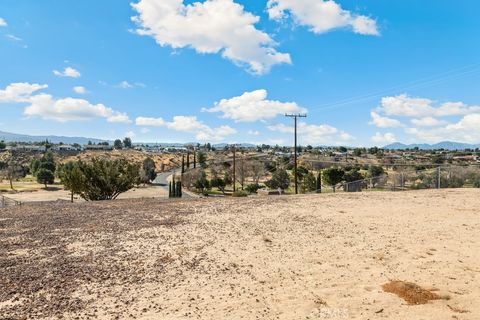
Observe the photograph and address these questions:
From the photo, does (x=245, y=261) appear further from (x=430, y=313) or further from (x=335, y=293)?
(x=430, y=313)

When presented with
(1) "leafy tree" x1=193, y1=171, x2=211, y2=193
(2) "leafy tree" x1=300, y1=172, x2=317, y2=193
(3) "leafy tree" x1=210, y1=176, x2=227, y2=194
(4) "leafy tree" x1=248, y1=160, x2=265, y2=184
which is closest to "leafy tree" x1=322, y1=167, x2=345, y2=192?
(2) "leafy tree" x1=300, y1=172, x2=317, y2=193

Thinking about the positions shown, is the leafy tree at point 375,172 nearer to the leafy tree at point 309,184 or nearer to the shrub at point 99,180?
the leafy tree at point 309,184

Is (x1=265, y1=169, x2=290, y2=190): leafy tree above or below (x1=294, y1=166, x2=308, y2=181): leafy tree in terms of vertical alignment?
below

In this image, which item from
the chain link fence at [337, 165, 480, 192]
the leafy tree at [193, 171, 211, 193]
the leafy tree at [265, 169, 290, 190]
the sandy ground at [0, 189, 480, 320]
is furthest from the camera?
the leafy tree at [193, 171, 211, 193]

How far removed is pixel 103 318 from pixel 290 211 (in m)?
12.2

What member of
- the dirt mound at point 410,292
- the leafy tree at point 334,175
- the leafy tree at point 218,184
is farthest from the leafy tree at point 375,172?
the dirt mound at point 410,292

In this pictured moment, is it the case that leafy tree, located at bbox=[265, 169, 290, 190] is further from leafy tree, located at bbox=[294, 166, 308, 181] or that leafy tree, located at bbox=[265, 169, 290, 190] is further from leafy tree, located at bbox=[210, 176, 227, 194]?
leafy tree, located at bbox=[210, 176, 227, 194]

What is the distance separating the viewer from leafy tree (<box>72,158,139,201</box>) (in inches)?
1153

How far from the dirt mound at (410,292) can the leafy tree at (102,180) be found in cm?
2536

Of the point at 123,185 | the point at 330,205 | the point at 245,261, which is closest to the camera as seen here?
the point at 245,261

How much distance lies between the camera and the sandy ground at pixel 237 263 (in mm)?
7238

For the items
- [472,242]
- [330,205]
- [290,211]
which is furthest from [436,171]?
[472,242]

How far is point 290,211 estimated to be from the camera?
59.0ft

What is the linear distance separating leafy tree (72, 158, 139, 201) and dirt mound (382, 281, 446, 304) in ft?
83.2
